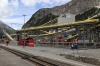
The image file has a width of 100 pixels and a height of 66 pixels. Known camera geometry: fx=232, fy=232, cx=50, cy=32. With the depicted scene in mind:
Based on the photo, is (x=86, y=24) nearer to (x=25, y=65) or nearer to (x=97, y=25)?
(x=97, y=25)

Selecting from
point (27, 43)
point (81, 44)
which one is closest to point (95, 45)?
point (81, 44)

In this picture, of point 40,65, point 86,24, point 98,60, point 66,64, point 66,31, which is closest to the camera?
point 98,60

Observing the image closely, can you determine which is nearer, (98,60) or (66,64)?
(98,60)

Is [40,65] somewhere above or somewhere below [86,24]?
below

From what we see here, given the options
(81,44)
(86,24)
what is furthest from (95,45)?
(86,24)

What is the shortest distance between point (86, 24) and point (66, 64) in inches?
1377

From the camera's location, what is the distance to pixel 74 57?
22.7 m

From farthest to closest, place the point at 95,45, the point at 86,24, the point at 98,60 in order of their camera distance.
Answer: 1. the point at 86,24
2. the point at 95,45
3. the point at 98,60

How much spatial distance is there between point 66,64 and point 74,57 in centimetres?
379

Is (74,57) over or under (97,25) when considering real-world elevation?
under

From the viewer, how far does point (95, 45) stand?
3359 cm

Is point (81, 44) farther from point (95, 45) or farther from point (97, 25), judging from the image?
point (97, 25)

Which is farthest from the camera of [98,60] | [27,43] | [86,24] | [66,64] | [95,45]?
[27,43]

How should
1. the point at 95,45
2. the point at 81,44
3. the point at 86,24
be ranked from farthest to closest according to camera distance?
the point at 86,24 < the point at 81,44 < the point at 95,45
